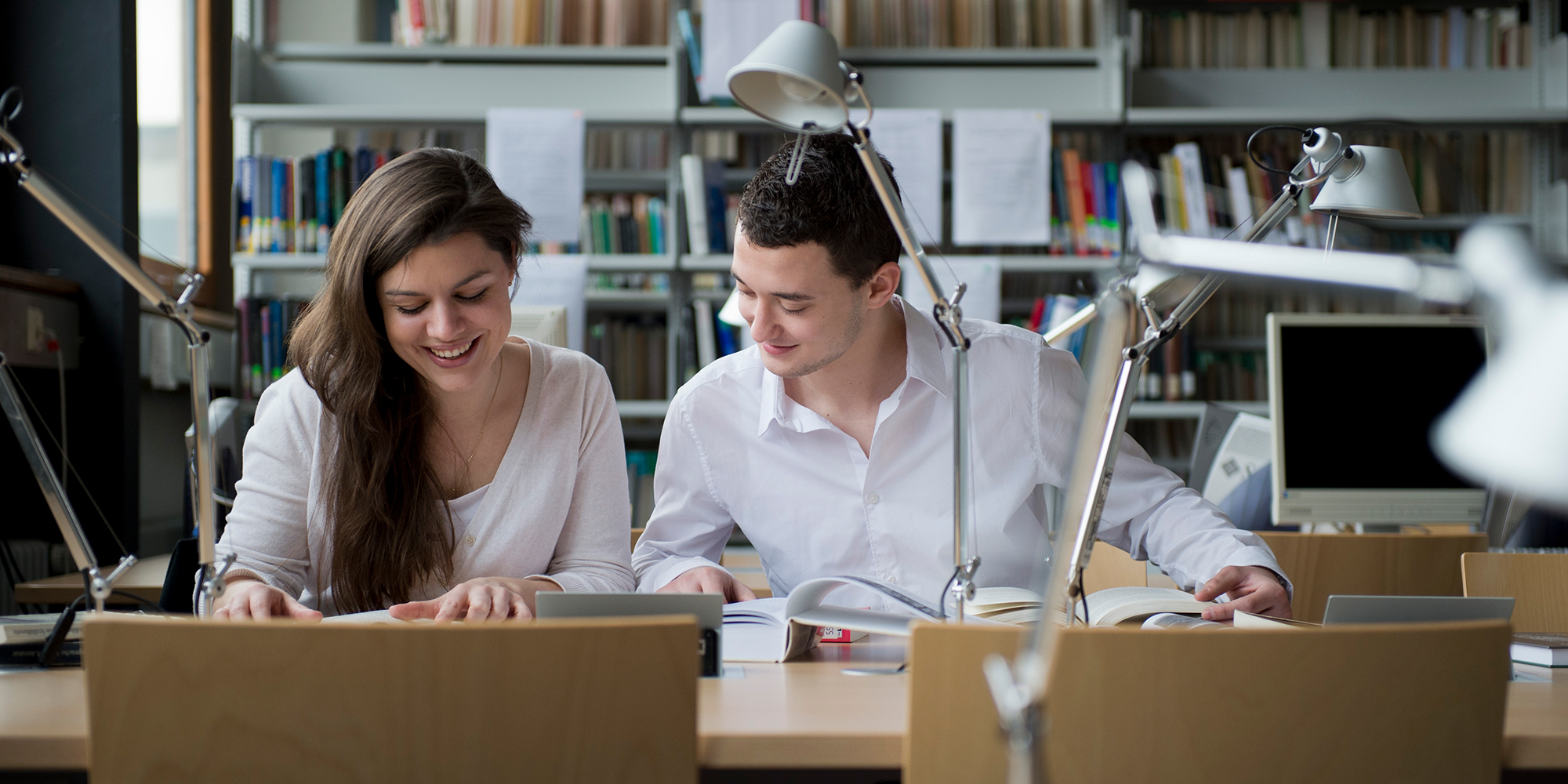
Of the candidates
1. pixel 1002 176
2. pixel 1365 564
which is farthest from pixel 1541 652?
pixel 1002 176

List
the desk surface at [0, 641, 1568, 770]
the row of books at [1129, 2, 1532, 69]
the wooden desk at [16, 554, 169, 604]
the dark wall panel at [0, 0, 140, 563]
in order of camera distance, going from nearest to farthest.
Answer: the desk surface at [0, 641, 1568, 770] < the wooden desk at [16, 554, 169, 604] < the dark wall panel at [0, 0, 140, 563] < the row of books at [1129, 2, 1532, 69]

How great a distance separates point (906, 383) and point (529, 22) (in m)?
2.47

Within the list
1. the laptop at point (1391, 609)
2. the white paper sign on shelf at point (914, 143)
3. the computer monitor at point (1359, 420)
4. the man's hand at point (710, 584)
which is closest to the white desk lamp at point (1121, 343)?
the laptop at point (1391, 609)

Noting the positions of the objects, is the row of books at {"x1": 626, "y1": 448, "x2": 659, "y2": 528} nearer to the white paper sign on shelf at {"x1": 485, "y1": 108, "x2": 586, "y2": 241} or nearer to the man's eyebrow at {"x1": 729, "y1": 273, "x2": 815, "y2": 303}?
the white paper sign on shelf at {"x1": 485, "y1": 108, "x2": 586, "y2": 241}

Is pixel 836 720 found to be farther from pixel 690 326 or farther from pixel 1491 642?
pixel 690 326

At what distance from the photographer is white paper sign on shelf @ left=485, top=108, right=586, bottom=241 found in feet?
11.0

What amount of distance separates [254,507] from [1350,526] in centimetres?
235

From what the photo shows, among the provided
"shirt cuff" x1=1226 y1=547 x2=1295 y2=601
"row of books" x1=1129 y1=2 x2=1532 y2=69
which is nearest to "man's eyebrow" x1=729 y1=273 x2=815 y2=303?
"shirt cuff" x1=1226 y1=547 x2=1295 y2=601

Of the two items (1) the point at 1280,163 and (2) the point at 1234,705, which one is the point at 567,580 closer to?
(2) the point at 1234,705

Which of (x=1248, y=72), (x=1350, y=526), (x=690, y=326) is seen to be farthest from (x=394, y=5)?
(x=1350, y=526)

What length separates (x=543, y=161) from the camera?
3352 mm

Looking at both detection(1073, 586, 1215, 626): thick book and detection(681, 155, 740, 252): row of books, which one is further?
detection(681, 155, 740, 252): row of books

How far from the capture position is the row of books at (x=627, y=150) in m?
3.65

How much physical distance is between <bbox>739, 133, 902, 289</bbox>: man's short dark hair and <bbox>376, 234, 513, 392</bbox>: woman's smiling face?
1.19ft
